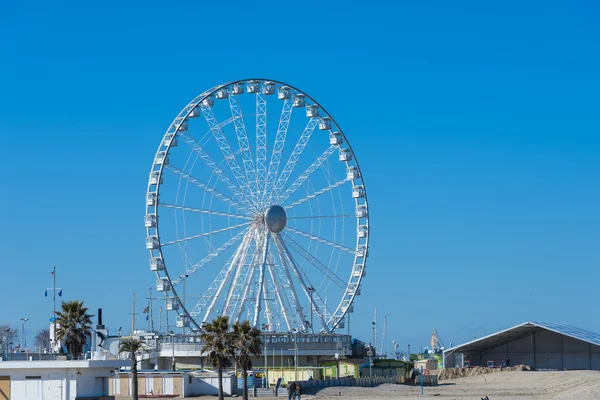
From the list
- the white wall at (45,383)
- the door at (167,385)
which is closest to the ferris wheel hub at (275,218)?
the door at (167,385)

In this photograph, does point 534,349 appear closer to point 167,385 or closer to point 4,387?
point 167,385

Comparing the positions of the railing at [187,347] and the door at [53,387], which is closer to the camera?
the door at [53,387]

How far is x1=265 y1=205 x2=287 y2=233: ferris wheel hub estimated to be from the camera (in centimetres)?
7488

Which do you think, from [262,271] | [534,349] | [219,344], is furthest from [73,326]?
[534,349]

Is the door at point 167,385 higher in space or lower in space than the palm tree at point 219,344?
lower

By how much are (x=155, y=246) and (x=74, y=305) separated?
43.9 ft

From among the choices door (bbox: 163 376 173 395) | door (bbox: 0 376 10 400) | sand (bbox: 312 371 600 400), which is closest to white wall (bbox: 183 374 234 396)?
door (bbox: 163 376 173 395)

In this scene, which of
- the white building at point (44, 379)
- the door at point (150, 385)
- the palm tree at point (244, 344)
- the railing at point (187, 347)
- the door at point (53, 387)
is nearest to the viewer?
the white building at point (44, 379)

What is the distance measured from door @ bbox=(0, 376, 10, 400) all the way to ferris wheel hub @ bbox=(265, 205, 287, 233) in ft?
101

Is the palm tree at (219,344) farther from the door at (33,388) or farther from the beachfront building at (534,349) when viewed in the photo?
the beachfront building at (534,349)

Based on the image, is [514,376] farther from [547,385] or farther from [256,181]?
[256,181]

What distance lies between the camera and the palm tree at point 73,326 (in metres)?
60.0

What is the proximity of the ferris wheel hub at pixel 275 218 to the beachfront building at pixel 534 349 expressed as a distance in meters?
19.5

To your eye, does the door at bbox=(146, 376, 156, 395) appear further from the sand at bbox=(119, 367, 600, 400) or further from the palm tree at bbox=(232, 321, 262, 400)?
the palm tree at bbox=(232, 321, 262, 400)
